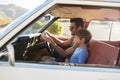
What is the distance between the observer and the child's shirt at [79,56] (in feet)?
9.75

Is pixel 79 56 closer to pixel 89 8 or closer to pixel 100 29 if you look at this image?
pixel 89 8

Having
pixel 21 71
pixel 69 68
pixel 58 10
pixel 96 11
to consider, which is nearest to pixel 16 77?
pixel 21 71

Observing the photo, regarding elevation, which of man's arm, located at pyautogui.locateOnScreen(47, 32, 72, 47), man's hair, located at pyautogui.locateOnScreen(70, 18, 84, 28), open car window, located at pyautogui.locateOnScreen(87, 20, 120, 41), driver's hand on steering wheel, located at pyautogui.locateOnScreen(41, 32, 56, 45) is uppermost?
man's hair, located at pyautogui.locateOnScreen(70, 18, 84, 28)

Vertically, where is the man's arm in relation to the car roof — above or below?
below

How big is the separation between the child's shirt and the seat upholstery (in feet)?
0.17

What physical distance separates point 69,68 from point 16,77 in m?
0.47

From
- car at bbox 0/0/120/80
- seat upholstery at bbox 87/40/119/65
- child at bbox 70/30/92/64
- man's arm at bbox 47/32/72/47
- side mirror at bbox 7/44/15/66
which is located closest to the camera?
side mirror at bbox 7/44/15/66

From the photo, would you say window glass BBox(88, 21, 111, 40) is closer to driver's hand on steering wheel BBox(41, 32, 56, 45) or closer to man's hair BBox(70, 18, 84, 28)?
man's hair BBox(70, 18, 84, 28)

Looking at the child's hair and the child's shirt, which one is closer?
the child's shirt

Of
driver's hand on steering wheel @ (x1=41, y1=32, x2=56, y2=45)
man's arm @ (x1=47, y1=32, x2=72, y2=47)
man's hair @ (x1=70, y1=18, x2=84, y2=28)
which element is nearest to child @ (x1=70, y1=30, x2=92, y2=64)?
man's hair @ (x1=70, y1=18, x2=84, y2=28)

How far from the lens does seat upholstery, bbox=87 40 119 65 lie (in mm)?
2877

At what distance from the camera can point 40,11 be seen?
2.70 meters

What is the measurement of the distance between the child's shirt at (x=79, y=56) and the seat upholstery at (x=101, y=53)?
0.17ft

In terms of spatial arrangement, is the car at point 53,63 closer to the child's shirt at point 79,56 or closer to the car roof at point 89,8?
the car roof at point 89,8
